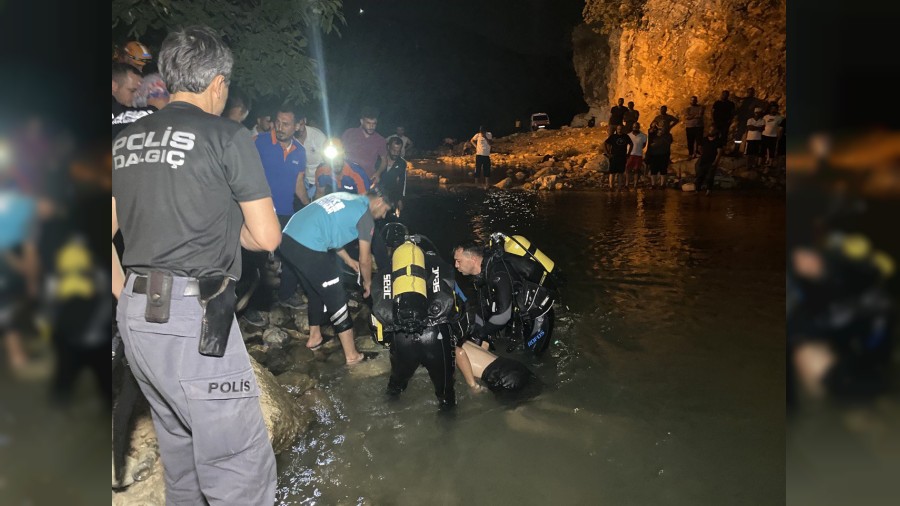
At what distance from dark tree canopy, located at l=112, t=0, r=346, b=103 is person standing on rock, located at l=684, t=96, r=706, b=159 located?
1349cm

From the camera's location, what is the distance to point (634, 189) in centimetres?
1556

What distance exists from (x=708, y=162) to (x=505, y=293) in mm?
11475

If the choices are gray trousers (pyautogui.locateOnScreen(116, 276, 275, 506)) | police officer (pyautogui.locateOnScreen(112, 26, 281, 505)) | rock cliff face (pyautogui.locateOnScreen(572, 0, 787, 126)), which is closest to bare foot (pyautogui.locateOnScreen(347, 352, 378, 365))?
gray trousers (pyautogui.locateOnScreen(116, 276, 275, 506))

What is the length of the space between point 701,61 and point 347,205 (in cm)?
1815

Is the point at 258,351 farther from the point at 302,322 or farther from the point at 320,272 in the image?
the point at 320,272

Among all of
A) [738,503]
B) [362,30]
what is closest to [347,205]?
[738,503]

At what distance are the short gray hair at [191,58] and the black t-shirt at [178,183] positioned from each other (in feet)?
0.27

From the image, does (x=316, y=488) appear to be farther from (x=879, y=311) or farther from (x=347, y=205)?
(x=879, y=311)

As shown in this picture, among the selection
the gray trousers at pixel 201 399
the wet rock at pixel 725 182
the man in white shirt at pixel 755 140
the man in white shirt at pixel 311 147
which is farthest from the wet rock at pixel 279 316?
the man in white shirt at pixel 755 140

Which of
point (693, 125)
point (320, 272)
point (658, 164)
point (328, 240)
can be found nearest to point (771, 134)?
point (693, 125)

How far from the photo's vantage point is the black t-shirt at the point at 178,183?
2080 mm

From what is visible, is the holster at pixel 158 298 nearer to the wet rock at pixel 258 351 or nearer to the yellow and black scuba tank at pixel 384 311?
the yellow and black scuba tank at pixel 384 311

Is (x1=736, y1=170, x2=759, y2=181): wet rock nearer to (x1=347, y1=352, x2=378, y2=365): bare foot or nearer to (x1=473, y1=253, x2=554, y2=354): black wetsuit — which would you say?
(x1=473, y1=253, x2=554, y2=354): black wetsuit

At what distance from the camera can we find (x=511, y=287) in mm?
4746
